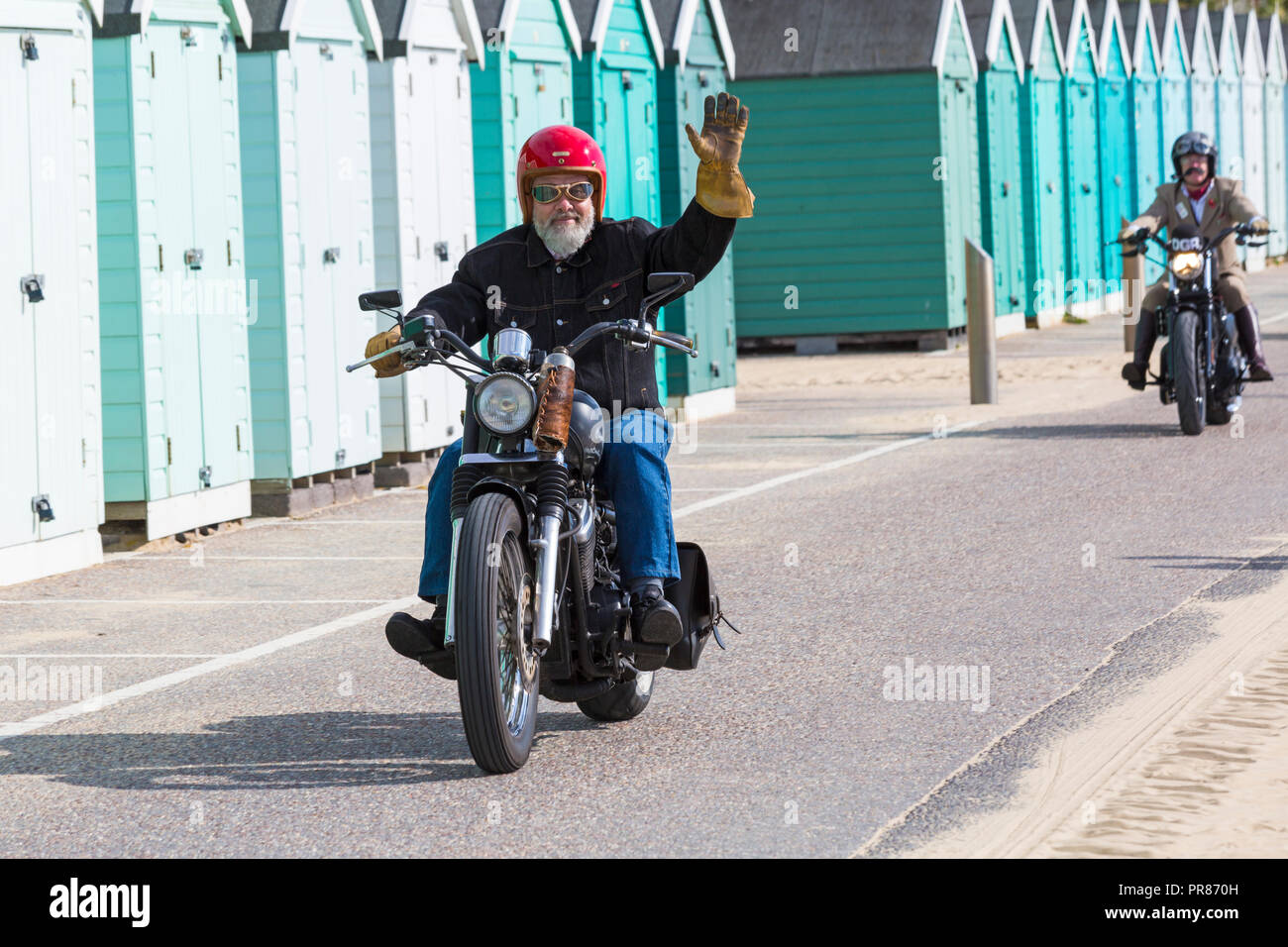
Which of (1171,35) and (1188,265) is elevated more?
(1171,35)

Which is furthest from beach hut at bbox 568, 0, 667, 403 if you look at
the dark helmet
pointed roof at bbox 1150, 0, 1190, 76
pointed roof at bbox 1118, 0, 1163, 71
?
pointed roof at bbox 1150, 0, 1190, 76

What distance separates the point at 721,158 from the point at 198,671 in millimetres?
2778

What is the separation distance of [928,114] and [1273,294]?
9877 mm

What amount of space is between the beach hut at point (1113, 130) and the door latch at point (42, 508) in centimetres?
2099

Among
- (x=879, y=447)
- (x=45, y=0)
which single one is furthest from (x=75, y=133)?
(x=879, y=447)

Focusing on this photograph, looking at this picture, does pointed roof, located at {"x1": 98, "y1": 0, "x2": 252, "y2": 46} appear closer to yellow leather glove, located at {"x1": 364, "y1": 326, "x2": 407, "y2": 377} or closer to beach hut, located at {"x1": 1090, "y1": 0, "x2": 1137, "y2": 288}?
yellow leather glove, located at {"x1": 364, "y1": 326, "x2": 407, "y2": 377}

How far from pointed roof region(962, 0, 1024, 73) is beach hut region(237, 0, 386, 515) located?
497 inches

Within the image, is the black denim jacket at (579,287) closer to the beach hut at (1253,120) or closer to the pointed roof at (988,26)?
the pointed roof at (988,26)

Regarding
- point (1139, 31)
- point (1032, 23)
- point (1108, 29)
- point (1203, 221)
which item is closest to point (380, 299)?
point (1203, 221)

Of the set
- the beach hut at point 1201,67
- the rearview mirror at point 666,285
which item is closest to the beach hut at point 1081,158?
the beach hut at point 1201,67

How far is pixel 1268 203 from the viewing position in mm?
38375

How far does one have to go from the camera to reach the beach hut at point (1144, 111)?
29906 millimetres

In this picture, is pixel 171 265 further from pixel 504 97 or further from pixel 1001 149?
pixel 1001 149

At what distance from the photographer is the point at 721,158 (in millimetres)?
5656
